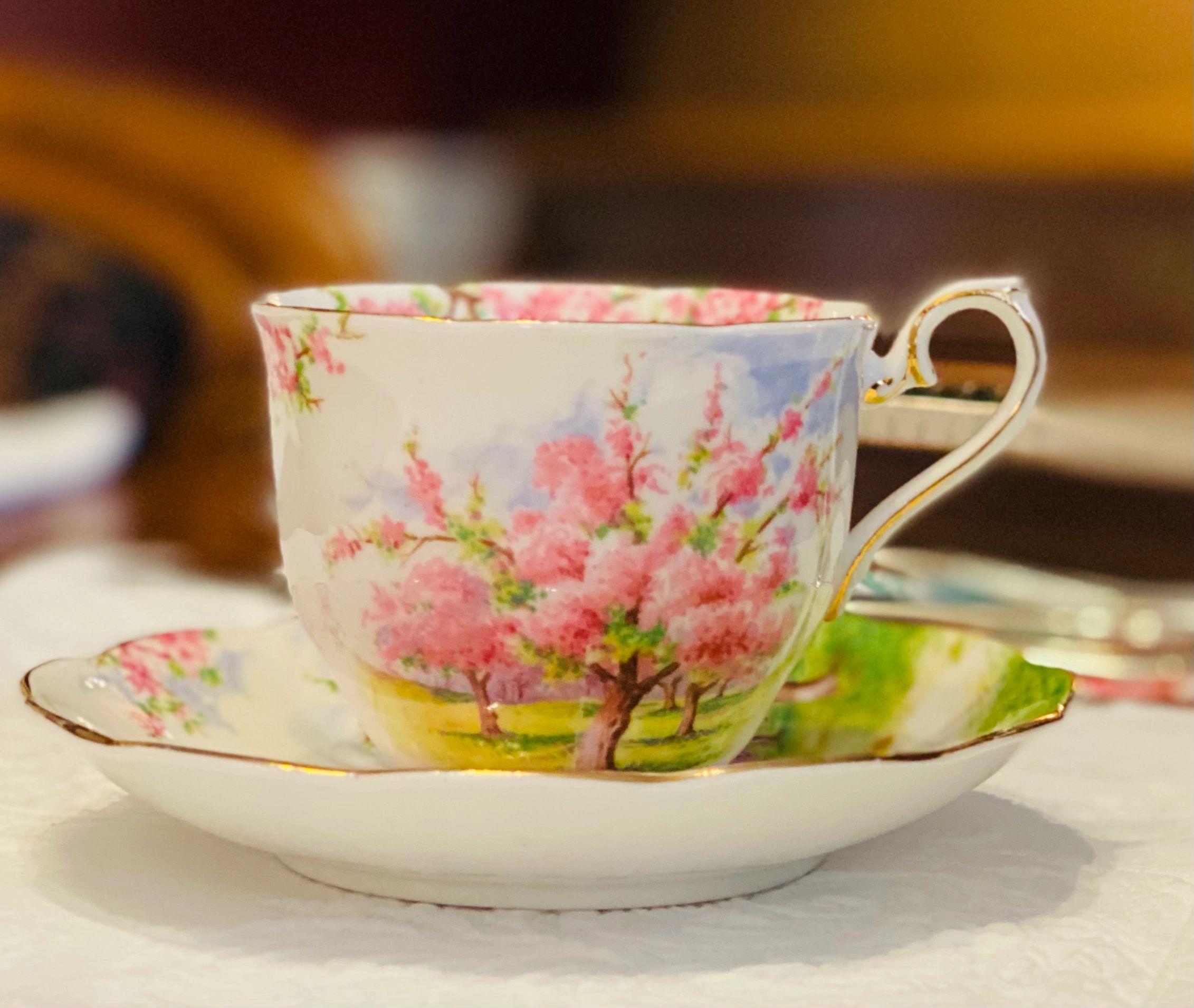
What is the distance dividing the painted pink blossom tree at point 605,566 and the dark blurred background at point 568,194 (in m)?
0.20

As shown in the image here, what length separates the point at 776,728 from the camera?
18.9 inches

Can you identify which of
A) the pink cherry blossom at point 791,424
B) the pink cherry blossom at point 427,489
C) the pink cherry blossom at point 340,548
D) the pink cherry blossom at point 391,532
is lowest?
the pink cherry blossom at point 340,548

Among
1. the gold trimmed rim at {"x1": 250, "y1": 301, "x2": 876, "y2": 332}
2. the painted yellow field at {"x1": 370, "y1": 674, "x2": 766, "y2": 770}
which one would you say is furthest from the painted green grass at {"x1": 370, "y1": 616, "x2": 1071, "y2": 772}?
the gold trimmed rim at {"x1": 250, "y1": 301, "x2": 876, "y2": 332}

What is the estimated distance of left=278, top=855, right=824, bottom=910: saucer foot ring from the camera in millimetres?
326

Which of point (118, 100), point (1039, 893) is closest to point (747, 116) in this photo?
point (118, 100)

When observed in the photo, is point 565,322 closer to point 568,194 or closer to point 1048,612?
point 1048,612

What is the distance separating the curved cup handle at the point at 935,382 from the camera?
40 centimetres

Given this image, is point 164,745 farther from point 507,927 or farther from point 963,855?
point 963,855

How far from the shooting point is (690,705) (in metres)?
0.38

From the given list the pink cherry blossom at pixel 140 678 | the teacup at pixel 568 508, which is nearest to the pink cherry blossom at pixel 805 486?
the teacup at pixel 568 508

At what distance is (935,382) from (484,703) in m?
0.16

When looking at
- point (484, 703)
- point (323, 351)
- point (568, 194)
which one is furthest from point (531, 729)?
point (568, 194)

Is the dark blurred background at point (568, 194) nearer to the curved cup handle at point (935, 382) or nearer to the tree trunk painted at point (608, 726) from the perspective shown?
the curved cup handle at point (935, 382)

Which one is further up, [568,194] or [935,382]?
[568,194]
